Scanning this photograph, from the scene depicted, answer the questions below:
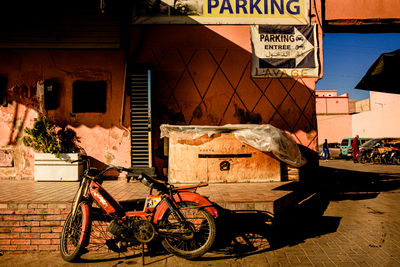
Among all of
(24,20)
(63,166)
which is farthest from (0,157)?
(24,20)

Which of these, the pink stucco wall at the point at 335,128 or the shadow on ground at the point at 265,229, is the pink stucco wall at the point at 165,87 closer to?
the shadow on ground at the point at 265,229

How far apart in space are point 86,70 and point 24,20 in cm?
187

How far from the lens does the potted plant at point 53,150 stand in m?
5.94

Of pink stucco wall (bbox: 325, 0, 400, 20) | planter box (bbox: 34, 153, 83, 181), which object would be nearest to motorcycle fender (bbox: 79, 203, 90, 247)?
planter box (bbox: 34, 153, 83, 181)

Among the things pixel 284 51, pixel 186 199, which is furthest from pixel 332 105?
pixel 186 199

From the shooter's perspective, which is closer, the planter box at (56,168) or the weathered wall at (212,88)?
the planter box at (56,168)

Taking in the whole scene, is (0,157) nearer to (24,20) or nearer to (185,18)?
(24,20)

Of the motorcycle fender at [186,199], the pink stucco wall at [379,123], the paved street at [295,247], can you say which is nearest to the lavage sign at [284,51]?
the paved street at [295,247]

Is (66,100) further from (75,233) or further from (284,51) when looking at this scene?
(284,51)

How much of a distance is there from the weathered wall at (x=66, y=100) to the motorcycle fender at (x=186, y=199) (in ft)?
11.5

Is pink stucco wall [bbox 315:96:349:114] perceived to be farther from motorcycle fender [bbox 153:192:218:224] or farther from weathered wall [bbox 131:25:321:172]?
motorcycle fender [bbox 153:192:218:224]

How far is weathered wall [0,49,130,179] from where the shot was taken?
6.56 metres

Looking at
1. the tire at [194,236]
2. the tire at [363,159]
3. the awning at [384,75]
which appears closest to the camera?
the tire at [194,236]

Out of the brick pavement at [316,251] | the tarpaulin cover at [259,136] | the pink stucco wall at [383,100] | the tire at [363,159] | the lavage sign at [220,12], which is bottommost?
the brick pavement at [316,251]
